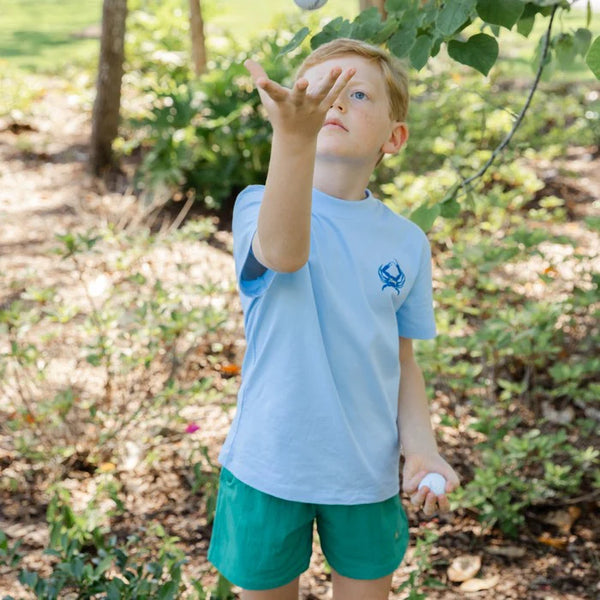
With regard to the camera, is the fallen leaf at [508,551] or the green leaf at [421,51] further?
the fallen leaf at [508,551]

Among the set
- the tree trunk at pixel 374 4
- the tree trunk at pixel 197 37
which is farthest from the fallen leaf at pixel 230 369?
the tree trunk at pixel 197 37

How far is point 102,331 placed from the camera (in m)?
2.80

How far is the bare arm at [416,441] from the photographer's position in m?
1.54

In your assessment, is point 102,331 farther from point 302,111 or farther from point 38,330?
point 302,111

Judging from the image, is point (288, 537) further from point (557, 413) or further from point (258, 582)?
point (557, 413)

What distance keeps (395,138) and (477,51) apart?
0.22m

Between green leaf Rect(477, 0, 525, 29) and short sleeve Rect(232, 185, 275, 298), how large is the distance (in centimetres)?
51

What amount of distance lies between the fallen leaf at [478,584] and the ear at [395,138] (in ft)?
4.53

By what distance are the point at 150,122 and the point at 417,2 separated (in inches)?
155

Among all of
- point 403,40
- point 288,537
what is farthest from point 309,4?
point 288,537

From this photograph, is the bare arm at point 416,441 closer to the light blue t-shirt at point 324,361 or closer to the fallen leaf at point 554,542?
the light blue t-shirt at point 324,361

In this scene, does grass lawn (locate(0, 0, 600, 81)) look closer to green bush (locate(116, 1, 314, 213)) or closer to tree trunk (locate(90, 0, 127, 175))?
tree trunk (locate(90, 0, 127, 175))

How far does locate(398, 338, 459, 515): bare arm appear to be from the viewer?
1.54m

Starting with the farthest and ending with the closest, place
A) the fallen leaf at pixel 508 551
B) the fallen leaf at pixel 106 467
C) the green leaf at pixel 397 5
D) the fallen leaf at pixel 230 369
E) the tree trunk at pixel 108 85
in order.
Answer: the tree trunk at pixel 108 85
the fallen leaf at pixel 230 369
the fallen leaf at pixel 106 467
the fallen leaf at pixel 508 551
the green leaf at pixel 397 5
